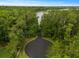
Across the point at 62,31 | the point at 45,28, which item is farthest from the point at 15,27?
the point at 62,31

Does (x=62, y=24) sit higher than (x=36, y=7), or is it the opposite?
(x=36, y=7)

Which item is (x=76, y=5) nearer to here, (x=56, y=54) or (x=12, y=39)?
(x=56, y=54)

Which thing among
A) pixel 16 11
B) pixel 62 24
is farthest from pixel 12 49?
pixel 62 24

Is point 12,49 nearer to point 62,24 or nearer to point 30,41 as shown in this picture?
point 30,41

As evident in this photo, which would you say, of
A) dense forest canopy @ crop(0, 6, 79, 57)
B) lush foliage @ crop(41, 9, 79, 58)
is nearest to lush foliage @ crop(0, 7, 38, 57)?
dense forest canopy @ crop(0, 6, 79, 57)

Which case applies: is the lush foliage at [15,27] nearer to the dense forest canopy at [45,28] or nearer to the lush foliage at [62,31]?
the dense forest canopy at [45,28]

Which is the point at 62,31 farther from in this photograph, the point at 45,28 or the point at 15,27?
the point at 15,27

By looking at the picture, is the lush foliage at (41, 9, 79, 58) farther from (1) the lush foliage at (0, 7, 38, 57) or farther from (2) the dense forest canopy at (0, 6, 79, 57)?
(1) the lush foliage at (0, 7, 38, 57)

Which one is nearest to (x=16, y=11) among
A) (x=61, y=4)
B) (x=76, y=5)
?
(x=61, y=4)

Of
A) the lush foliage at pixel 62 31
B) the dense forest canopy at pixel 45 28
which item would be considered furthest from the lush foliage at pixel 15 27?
the lush foliage at pixel 62 31

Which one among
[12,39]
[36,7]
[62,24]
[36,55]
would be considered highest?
[36,7]
